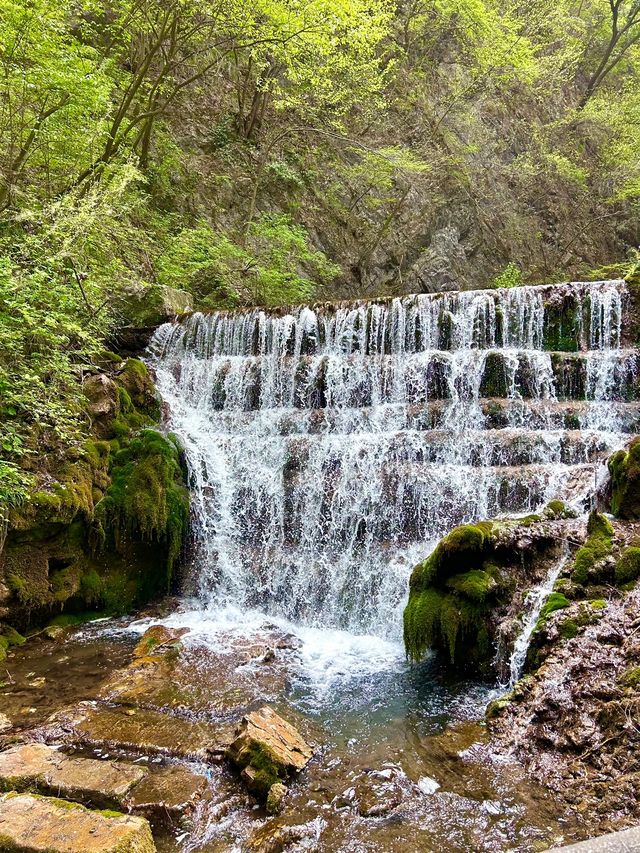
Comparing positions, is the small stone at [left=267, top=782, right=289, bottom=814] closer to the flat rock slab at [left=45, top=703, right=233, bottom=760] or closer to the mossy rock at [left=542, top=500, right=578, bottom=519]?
the flat rock slab at [left=45, top=703, right=233, bottom=760]

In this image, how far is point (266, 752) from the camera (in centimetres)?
427

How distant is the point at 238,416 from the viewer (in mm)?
11344

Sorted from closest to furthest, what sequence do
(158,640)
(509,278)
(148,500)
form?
(158,640), (148,500), (509,278)

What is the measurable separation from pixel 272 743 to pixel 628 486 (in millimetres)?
4872

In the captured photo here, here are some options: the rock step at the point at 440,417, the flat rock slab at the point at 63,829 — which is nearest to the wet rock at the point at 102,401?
the rock step at the point at 440,417

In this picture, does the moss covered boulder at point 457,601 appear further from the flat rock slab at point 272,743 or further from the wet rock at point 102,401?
the wet rock at point 102,401

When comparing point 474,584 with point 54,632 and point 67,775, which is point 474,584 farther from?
point 54,632

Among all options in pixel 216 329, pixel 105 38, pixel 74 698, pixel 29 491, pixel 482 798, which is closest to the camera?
pixel 482 798

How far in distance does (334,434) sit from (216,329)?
4.34m

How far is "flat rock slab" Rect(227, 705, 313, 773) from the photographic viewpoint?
4.29m

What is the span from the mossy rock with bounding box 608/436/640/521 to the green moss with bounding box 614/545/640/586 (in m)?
0.93

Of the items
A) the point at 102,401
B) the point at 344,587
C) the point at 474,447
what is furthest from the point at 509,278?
the point at 102,401

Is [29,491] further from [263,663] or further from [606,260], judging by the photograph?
[606,260]

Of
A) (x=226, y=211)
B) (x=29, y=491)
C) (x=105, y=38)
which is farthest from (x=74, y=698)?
(x=105, y=38)
